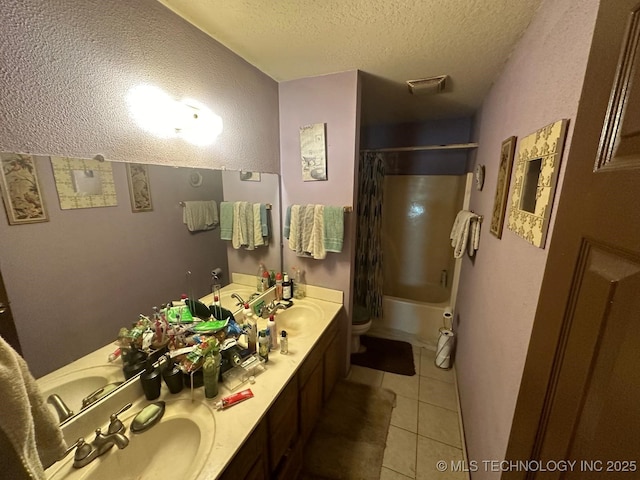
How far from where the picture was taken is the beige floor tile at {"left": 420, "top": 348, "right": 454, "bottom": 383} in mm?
2131

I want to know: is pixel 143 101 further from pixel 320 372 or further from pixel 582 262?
pixel 320 372

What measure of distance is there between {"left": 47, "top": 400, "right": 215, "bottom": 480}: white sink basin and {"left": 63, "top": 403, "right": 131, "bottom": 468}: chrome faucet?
0.5 inches

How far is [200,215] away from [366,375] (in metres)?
1.90

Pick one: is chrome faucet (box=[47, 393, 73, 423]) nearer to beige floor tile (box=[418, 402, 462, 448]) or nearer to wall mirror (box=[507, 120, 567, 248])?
wall mirror (box=[507, 120, 567, 248])

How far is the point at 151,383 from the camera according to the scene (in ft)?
3.16

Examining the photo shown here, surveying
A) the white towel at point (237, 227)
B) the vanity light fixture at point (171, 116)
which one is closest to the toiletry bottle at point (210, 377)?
the white towel at point (237, 227)

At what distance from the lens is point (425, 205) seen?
283 cm

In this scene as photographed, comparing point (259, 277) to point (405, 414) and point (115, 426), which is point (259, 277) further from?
point (405, 414)

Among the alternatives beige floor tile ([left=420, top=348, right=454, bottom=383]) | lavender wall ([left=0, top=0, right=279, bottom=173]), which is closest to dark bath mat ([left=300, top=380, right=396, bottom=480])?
beige floor tile ([left=420, top=348, right=454, bottom=383])

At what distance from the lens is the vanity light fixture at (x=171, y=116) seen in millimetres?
931

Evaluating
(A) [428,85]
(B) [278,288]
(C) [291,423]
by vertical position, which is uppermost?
(A) [428,85]

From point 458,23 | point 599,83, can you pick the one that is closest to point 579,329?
point 599,83

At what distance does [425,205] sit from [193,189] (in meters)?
2.48


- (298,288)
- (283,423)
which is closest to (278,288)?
(298,288)
